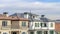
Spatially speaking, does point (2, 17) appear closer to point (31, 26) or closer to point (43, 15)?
point (31, 26)

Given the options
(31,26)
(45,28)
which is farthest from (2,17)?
(45,28)

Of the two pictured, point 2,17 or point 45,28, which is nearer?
point 2,17

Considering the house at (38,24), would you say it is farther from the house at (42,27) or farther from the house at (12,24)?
the house at (12,24)

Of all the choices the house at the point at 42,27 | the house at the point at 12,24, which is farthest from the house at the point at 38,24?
the house at the point at 12,24

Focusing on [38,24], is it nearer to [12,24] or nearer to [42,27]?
[42,27]

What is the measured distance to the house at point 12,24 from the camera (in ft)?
143

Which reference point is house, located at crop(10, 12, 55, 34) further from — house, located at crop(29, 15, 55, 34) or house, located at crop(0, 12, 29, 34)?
house, located at crop(0, 12, 29, 34)

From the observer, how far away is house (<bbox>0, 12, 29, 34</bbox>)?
43531 millimetres

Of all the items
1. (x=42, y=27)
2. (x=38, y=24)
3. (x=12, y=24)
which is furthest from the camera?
(x=42, y=27)

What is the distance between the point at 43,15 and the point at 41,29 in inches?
207

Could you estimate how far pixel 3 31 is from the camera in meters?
43.6

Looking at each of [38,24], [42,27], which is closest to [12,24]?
[38,24]

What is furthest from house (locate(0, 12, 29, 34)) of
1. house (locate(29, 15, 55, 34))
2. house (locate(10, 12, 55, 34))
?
house (locate(29, 15, 55, 34))

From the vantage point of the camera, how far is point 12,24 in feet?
149
